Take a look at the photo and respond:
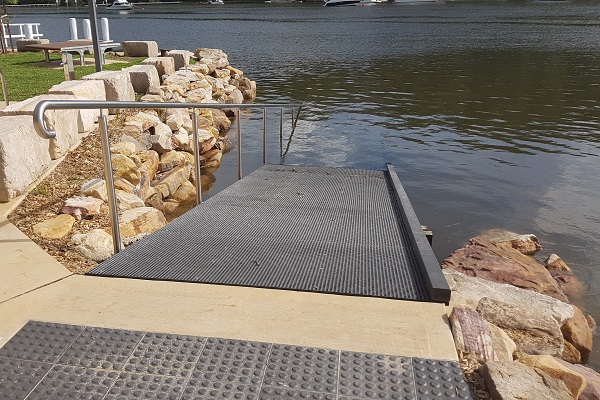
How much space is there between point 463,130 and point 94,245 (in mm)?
12488

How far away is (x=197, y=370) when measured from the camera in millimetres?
2275

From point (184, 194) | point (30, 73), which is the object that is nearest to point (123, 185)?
point (184, 194)

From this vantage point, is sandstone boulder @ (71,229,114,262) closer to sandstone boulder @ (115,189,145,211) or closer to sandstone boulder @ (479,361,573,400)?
sandstone boulder @ (115,189,145,211)

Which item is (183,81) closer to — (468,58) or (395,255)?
(395,255)

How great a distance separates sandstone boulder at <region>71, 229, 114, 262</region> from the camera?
4.09 m

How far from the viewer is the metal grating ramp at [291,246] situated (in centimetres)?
312

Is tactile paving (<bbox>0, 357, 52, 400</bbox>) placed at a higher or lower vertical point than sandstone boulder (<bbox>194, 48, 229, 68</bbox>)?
higher

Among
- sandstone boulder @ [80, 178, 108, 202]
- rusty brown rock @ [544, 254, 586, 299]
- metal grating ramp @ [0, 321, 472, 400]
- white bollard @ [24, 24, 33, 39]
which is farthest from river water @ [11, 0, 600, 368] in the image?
white bollard @ [24, 24, 33, 39]

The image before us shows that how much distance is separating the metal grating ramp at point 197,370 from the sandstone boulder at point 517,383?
0.22m

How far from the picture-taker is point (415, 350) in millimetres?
2426

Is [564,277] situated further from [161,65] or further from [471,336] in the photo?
[161,65]

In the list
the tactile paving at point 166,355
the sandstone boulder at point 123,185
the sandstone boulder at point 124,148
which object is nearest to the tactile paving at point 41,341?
the tactile paving at point 166,355

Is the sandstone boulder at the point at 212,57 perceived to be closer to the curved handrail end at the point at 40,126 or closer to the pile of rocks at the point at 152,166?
the pile of rocks at the point at 152,166

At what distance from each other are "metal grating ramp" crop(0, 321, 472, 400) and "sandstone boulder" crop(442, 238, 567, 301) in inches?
146
